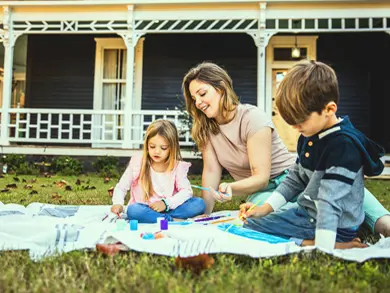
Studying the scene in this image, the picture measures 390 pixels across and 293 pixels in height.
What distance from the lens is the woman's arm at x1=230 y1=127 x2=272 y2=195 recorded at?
2.90 meters

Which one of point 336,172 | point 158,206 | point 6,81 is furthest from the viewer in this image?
point 6,81

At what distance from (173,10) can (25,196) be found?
6.10 metres

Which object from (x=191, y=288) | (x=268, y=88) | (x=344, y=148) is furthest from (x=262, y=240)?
(x=268, y=88)

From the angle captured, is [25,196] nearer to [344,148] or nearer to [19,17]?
[344,148]

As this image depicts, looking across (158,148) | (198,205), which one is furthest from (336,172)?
(158,148)

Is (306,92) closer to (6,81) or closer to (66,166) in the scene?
(66,166)

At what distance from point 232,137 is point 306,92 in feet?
3.60

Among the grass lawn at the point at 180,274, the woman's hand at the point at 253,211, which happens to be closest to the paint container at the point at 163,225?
the woman's hand at the point at 253,211

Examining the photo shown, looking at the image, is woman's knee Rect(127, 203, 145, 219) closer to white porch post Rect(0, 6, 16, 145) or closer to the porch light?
white porch post Rect(0, 6, 16, 145)

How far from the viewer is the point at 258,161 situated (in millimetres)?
2951

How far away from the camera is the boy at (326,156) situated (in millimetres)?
2059

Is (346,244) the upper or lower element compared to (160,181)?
lower

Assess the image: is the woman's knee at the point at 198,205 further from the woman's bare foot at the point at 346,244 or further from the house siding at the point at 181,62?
the house siding at the point at 181,62

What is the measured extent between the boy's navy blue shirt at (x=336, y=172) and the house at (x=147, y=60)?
679cm
